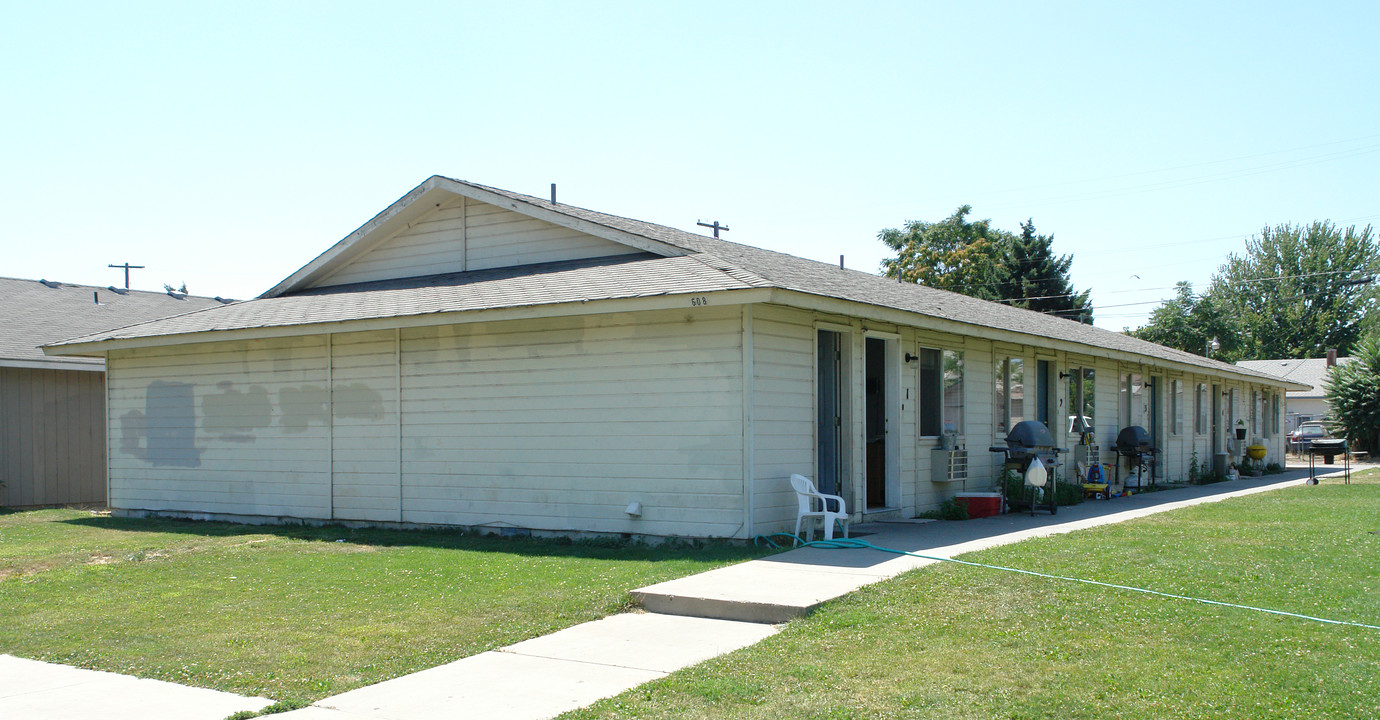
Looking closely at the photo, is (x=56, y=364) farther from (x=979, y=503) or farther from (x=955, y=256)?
(x=955, y=256)

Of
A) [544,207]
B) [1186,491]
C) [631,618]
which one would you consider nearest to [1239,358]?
[1186,491]

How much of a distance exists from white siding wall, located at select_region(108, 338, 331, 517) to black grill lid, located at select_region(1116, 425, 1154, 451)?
43.8 ft

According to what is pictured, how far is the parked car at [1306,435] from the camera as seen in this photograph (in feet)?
128

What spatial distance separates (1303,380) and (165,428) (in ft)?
172

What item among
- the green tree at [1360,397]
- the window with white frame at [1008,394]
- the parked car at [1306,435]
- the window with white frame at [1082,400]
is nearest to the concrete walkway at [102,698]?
the window with white frame at [1008,394]

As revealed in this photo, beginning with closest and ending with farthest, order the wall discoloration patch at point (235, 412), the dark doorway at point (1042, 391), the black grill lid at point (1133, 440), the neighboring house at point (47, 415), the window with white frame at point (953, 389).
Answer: the window with white frame at point (953, 389)
the wall discoloration patch at point (235, 412)
the dark doorway at point (1042, 391)
the neighboring house at point (47, 415)
the black grill lid at point (1133, 440)

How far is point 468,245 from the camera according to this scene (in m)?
15.0

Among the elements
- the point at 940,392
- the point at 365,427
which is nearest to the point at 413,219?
the point at 365,427

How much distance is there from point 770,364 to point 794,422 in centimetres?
79

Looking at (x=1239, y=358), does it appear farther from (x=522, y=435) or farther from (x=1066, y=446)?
(x=522, y=435)

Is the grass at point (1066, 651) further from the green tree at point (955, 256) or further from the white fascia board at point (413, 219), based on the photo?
the green tree at point (955, 256)

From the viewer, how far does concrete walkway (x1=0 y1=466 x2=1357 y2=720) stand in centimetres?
532

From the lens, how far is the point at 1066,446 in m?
17.5

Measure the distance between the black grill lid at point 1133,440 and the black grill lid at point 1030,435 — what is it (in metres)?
5.12
